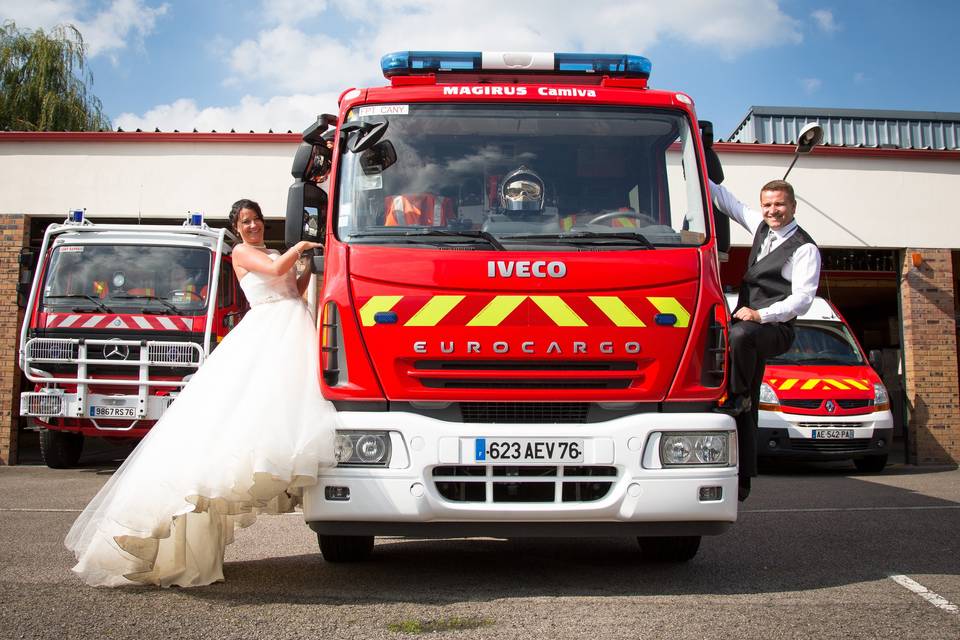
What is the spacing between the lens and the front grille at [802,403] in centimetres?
1179

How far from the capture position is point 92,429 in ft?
37.8

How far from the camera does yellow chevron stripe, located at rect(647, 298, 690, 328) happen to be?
4945 millimetres

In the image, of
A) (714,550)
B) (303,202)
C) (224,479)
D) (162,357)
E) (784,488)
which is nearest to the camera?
(224,479)

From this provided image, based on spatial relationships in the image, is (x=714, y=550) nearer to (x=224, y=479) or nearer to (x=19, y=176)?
(x=224, y=479)

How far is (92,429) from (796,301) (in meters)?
8.88

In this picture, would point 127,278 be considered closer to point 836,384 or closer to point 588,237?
point 588,237

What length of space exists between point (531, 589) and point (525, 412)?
3.19 feet

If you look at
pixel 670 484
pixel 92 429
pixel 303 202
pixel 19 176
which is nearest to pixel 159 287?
pixel 92 429

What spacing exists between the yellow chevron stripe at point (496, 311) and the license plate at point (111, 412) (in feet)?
25.0

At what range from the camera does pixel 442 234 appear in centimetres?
511

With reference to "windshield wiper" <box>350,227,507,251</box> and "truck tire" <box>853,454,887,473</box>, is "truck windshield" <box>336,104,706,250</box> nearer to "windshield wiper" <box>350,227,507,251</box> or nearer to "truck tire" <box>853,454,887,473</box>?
"windshield wiper" <box>350,227,507,251</box>

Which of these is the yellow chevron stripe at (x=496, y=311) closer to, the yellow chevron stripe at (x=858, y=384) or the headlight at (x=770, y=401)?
the headlight at (x=770, y=401)

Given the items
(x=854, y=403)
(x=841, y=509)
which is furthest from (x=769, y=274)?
(x=854, y=403)

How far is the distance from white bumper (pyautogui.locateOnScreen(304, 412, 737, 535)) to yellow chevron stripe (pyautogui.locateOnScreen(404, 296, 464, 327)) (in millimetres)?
476
